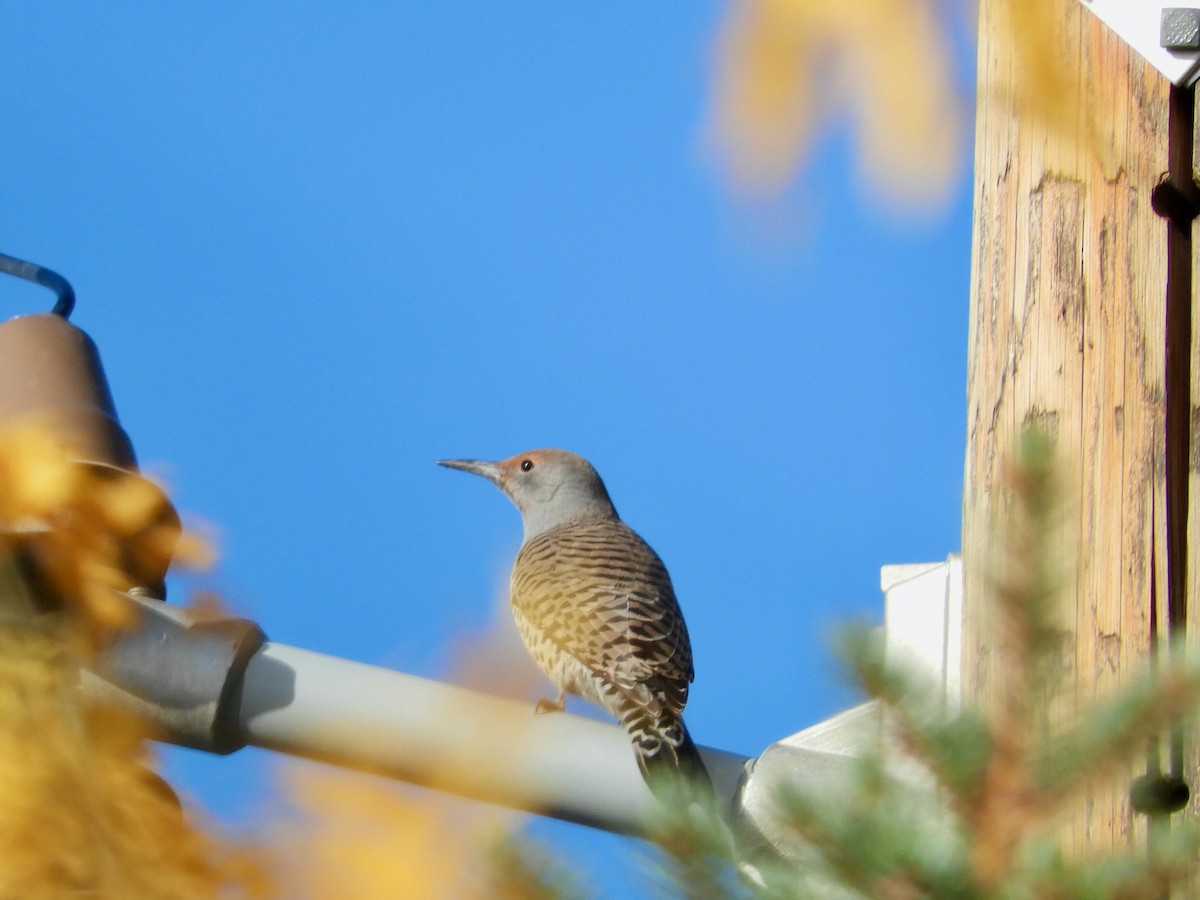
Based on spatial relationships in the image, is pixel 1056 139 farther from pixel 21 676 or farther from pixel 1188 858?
pixel 21 676

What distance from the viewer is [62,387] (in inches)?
128

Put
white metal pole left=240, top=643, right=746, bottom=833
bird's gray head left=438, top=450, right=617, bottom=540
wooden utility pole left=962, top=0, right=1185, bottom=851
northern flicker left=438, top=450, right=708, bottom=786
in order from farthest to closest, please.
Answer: bird's gray head left=438, top=450, right=617, bottom=540 → northern flicker left=438, top=450, right=708, bottom=786 → white metal pole left=240, top=643, right=746, bottom=833 → wooden utility pole left=962, top=0, right=1185, bottom=851

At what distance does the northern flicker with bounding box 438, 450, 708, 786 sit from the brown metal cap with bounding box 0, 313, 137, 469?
1273 mm

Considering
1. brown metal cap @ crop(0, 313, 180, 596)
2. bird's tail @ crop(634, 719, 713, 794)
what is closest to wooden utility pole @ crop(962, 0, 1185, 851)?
bird's tail @ crop(634, 719, 713, 794)

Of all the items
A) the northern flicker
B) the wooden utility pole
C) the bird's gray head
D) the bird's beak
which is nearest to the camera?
the wooden utility pole

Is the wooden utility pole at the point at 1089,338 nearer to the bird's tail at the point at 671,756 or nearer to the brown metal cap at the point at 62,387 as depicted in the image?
the bird's tail at the point at 671,756

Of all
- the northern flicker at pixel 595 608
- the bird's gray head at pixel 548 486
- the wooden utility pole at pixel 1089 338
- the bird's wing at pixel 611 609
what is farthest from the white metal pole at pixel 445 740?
the bird's gray head at pixel 548 486

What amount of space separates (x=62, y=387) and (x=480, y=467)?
2364 millimetres

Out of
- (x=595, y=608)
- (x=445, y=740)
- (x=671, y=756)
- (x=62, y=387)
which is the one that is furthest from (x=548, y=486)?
(x=445, y=740)

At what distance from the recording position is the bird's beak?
17.8 ft

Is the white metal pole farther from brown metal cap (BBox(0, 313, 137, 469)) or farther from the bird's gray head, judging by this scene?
the bird's gray head

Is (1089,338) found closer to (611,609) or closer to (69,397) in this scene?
(611,609)

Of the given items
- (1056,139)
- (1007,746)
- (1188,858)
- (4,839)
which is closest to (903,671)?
(1007,746)

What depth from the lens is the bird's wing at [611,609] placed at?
384 centimetres
